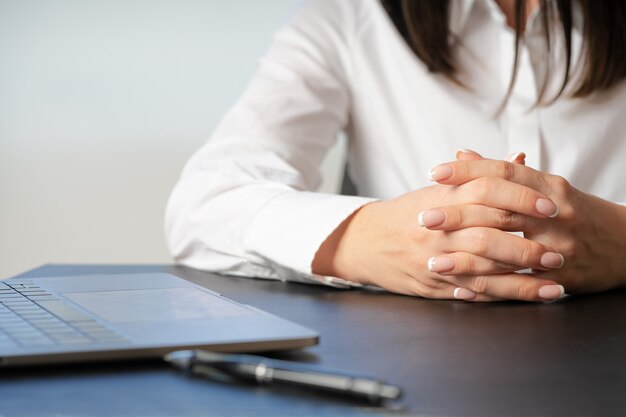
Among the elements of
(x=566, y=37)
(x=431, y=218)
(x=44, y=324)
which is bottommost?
(x=44, y=324)

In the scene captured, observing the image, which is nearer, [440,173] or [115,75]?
[440,173]

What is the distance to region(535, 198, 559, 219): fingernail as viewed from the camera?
81cm

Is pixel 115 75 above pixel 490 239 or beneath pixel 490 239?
above

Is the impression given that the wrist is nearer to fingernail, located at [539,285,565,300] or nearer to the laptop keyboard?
fingernail, located at [539,285,565,300]

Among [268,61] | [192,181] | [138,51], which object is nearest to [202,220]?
[192,181]

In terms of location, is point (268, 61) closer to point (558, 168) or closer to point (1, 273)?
point (558, 168)

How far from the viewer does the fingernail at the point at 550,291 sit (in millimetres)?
799

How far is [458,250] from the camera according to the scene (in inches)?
32.9

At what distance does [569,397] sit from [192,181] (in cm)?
78

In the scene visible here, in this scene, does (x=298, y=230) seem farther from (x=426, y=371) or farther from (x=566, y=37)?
(x=566, y=37)

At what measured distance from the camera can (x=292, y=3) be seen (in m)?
2.82

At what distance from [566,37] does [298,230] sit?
2.02 feet

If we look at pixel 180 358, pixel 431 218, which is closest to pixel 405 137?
pixel 431 218

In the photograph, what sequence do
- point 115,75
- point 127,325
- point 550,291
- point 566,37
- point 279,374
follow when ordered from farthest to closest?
point 115,75 → point 566,37 → point 550,291 → point 127,325 → point 279,374
